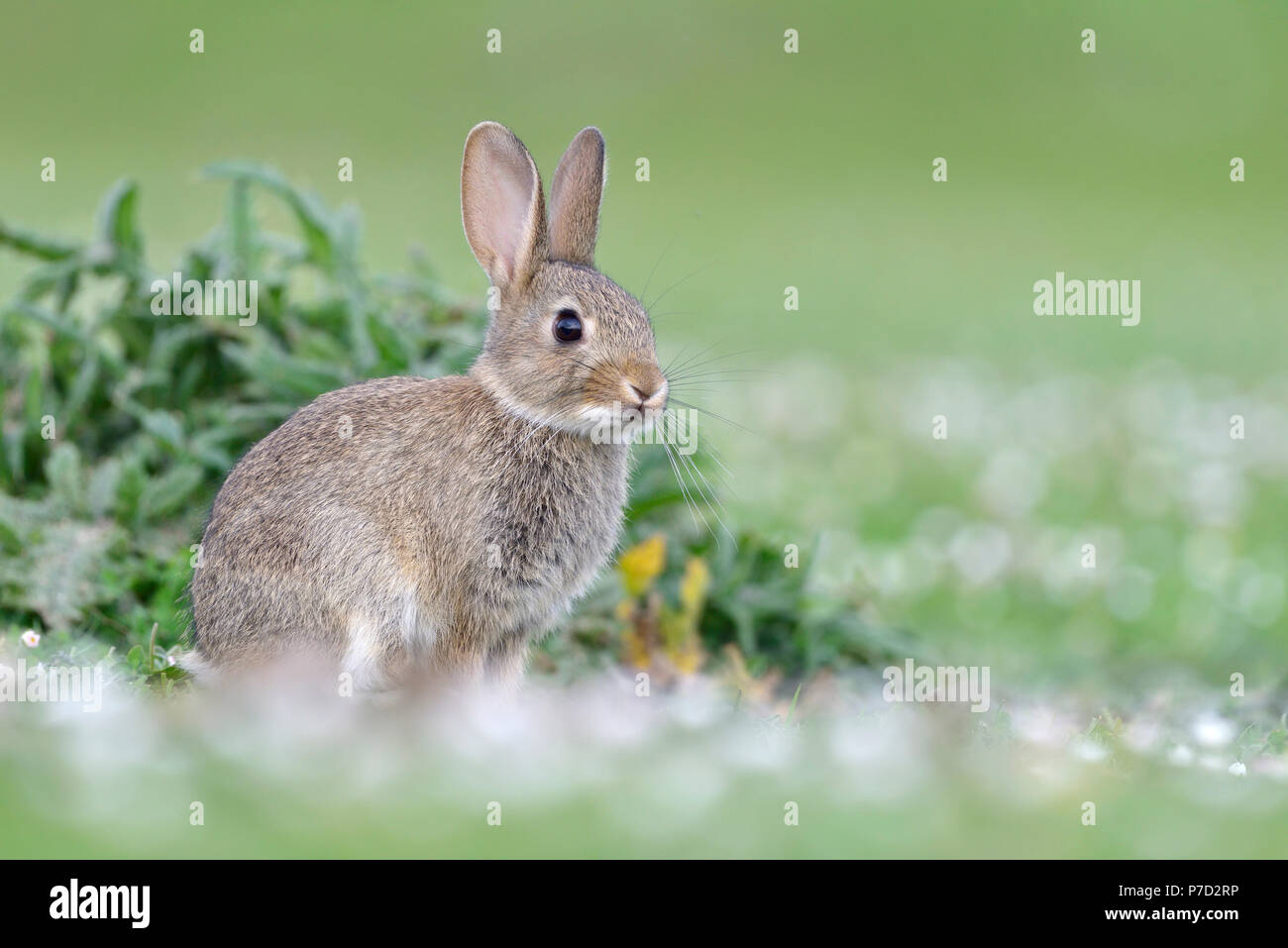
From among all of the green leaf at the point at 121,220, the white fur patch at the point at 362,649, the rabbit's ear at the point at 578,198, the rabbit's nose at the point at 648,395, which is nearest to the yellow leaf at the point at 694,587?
the rabbit's ear at the point at 578,198

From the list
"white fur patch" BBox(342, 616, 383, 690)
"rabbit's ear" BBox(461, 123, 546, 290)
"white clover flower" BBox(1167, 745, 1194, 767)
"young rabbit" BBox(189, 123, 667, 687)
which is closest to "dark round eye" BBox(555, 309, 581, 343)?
"young rabbit" BBox(189, 123, 667, 687)

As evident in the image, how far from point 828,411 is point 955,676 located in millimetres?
6513

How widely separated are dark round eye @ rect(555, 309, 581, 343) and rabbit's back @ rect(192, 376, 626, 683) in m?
0.39

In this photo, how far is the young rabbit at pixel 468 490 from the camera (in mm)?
6090

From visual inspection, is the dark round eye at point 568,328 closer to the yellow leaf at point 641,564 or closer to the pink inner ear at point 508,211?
the pink inner ear at point 508,211

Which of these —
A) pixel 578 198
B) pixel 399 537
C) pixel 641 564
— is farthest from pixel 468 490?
pixel 641 564

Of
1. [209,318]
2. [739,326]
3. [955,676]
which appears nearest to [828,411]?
[739,326]

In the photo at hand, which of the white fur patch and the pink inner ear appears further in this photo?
the pink inner ear

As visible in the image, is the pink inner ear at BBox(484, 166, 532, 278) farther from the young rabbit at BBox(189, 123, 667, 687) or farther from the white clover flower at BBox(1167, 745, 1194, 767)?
the white clover flower at BBox(1167, 745, 1194, 767)

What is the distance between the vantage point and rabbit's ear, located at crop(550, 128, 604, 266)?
666 centimetres

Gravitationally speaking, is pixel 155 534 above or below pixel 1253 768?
above

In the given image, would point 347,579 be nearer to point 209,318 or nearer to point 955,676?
point 209,318

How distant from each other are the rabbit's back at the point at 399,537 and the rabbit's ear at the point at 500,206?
23.2 inches

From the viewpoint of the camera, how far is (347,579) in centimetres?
604
